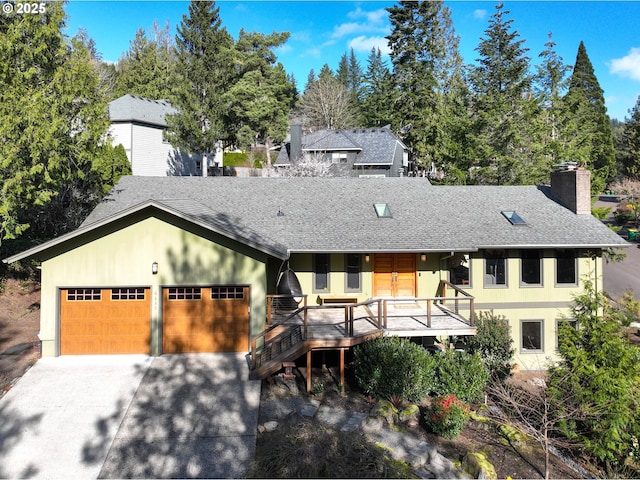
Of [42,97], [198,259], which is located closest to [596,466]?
[198,259]

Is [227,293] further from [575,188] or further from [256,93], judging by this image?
[256,93]

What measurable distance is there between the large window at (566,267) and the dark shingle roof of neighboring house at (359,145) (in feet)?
74.8

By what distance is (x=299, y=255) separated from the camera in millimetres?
14992

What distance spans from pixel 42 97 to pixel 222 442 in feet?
42.6

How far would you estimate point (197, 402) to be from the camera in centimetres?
965

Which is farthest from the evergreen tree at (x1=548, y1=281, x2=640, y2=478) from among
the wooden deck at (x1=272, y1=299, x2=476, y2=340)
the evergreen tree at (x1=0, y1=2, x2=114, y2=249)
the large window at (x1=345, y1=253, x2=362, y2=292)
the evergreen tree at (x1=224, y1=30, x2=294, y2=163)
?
the evergreen tree at (x1=224, y1=30, x2=294, y2=163)

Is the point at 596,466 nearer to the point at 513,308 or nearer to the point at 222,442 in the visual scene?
the point at 513,308

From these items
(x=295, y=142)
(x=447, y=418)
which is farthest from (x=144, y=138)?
(x=447, y=418)

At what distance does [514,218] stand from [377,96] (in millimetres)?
45604

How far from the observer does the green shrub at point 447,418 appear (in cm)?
974

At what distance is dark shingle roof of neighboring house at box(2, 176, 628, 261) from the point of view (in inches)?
562

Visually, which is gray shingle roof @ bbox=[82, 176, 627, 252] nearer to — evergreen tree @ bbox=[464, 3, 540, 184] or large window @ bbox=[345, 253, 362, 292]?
large window @ bbox=[345, 253, 362, 292]

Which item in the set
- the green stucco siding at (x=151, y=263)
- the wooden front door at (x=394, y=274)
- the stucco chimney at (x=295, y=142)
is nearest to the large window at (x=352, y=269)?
the wooden front door at (x=394, y=274)

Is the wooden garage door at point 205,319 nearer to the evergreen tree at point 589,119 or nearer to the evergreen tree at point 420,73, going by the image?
the evergreen tree at point 589,119
